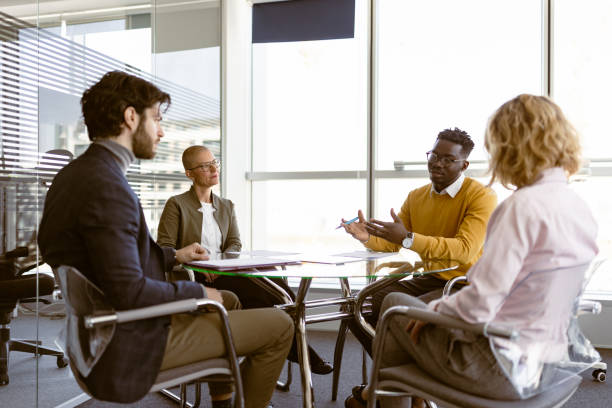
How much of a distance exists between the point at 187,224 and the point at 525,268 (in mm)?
2128

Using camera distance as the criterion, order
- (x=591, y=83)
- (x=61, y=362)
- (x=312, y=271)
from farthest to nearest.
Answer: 1. (x=591, y=83)
2. (x=61, y=362)
3. (x=312, y=271)

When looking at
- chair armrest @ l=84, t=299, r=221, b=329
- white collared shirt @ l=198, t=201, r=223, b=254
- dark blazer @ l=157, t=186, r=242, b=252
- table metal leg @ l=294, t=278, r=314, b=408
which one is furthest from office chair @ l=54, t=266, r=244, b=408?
white collared shirt @ l=198, t=201, r=223, b=254

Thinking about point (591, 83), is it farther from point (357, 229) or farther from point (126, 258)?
point (126, 258)

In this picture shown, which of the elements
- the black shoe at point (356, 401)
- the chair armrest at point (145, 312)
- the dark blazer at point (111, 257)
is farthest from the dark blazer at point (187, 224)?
the chair armrest at point (145, 312)

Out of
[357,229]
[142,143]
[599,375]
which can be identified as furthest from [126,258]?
[599,375]

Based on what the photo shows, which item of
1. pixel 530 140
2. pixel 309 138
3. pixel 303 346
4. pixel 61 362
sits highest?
pixel 309 138

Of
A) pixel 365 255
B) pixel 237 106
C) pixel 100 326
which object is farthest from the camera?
pixel 237 106

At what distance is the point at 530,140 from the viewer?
1463 millimetres

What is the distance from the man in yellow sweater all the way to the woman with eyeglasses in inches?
23.3

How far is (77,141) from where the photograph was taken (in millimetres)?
2814

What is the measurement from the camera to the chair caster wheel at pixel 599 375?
3217 mm

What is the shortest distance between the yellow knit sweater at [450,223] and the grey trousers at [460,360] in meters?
0.88

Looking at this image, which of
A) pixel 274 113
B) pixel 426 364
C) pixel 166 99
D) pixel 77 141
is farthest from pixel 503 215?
pixel 274 113

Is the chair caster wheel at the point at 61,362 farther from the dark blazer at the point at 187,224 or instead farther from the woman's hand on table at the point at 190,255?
the woman's hand on table at the point at 190,255
